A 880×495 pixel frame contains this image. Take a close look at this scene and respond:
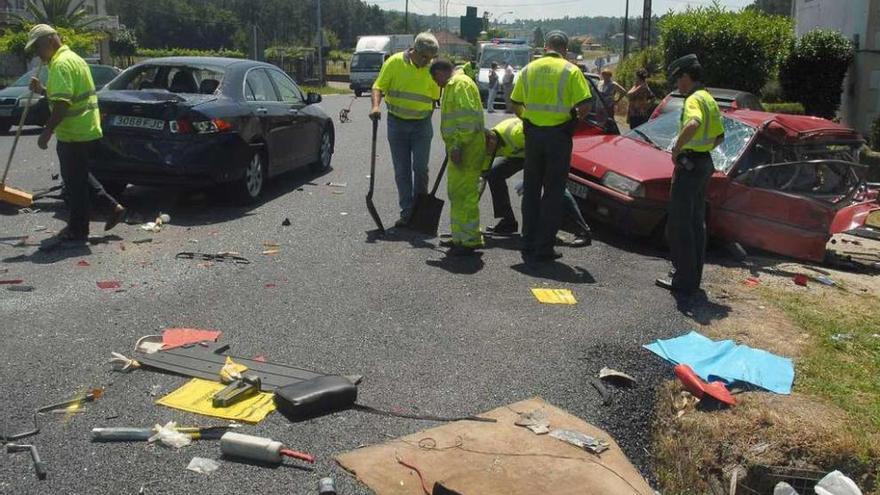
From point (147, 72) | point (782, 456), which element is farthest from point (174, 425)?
point (147, 72)

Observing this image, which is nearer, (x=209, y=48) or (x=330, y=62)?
(x=330, y=62)

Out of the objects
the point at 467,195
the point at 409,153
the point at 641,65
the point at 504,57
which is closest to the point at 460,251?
the point at 467,195

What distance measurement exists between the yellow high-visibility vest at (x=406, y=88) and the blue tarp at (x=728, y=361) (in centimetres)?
392

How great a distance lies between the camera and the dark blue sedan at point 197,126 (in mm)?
8641

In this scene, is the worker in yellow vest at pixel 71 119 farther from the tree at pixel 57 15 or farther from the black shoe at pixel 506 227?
the tree at pixel 57 15

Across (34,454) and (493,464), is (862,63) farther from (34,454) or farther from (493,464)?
(34,454)

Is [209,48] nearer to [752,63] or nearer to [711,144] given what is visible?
[752,63]

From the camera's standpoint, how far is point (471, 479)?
12.5 ft

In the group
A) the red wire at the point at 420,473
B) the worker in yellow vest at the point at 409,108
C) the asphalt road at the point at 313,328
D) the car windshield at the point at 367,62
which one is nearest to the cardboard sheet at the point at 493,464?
the red wire at the point at 420,473

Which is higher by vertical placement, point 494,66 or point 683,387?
point 494,66

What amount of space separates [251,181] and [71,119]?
8.06ft

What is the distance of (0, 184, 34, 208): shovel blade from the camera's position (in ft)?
28.0

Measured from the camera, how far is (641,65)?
30.8 meters

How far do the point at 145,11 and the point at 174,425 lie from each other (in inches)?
3632
